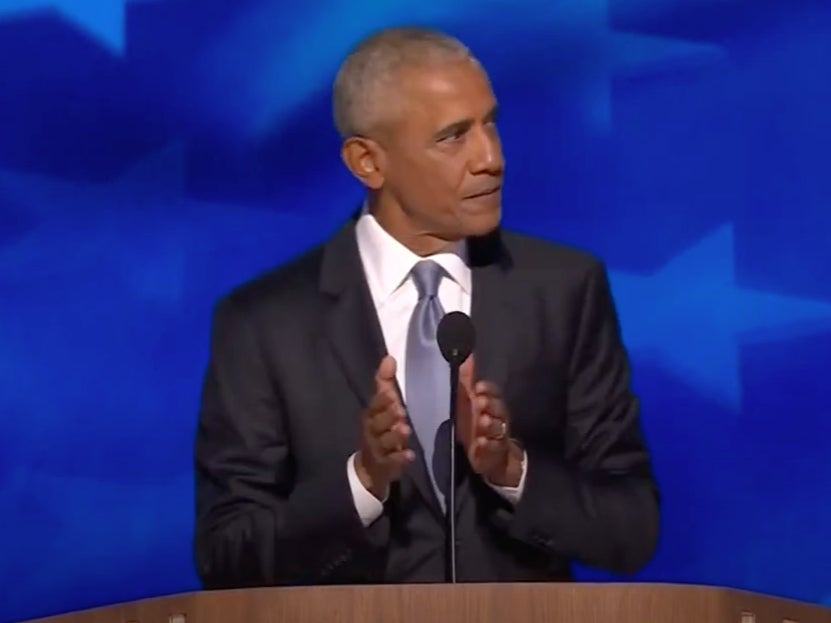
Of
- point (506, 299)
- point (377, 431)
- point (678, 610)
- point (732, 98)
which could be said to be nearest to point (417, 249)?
point (506, 299)

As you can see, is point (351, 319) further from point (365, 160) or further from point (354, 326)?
point (365, 160)

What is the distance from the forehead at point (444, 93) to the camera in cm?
345

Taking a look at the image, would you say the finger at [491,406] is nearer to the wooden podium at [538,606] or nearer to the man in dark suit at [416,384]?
the man in dark suit at [416,384]

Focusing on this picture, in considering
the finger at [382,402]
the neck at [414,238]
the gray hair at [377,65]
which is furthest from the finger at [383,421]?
the gray hair at [377,65]

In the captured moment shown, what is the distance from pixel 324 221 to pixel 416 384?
40cm

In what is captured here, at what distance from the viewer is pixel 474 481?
3387 mm

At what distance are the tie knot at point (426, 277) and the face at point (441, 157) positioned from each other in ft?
0.18

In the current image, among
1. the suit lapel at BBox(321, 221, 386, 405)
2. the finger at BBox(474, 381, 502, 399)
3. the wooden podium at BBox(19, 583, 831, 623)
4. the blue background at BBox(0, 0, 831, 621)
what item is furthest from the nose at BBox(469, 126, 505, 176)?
the wooden podium at BBox(19, 583, 831, 623)

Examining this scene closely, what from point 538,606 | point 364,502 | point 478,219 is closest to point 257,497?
Answer: point 364,502

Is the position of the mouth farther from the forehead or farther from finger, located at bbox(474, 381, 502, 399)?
finger, located at bbox(474, 381, 502, 399)

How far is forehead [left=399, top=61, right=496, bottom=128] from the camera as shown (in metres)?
3.45

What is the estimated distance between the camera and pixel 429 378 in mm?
3443

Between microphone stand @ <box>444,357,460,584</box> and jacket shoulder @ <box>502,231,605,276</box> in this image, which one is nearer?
microphone stand @ <box>444,357,460,584</box>

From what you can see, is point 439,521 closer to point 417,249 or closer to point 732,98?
point 417,249
